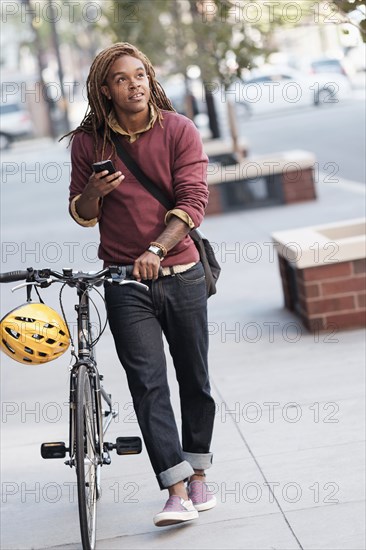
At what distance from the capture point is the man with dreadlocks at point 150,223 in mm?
4652

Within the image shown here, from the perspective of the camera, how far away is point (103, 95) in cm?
474

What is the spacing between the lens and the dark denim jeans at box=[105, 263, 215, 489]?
4.78 m

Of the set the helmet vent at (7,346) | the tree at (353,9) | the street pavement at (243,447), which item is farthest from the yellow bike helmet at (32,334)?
the tree at (353,9)

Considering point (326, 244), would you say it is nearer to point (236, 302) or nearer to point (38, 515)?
point (236, 302)

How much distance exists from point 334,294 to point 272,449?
8.41 ft

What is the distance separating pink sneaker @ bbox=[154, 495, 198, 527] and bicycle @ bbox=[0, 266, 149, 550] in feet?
0.85

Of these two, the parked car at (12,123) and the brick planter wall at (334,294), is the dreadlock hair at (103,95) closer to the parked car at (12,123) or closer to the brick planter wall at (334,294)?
the brick planter wall at (334,294)

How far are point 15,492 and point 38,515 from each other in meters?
0.37

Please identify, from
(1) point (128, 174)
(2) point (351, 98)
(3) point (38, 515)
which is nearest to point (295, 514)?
(3) point (38, 515)

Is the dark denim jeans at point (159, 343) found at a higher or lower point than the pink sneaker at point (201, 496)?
higher

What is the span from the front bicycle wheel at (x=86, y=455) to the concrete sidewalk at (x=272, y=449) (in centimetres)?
21

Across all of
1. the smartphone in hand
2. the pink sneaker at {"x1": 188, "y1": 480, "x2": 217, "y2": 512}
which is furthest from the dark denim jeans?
the smartphone in hand

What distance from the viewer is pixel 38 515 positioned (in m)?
5.27

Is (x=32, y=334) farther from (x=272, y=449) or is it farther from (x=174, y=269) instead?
(x=272, y=449)
